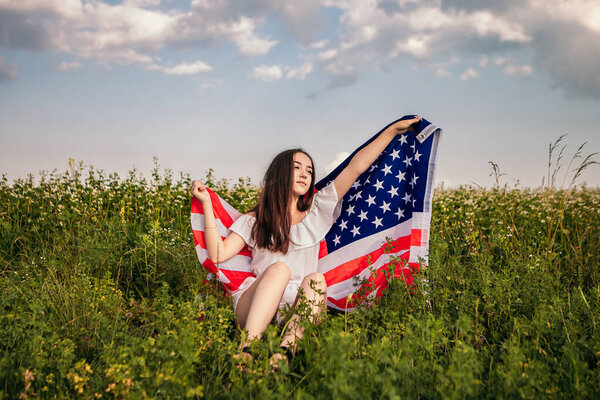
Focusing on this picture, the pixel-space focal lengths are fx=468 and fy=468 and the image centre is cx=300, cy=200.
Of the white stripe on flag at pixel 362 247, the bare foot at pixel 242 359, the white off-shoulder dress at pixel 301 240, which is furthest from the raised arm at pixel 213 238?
the bare foot at pixel 242 359

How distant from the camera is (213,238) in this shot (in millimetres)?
4188

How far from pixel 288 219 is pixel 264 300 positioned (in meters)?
1.05

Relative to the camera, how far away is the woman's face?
173 inches

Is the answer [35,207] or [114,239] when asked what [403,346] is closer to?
[114,239]

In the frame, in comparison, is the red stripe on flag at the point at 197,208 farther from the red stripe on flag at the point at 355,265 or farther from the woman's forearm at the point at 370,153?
the woman's forearm at the point at 370,153

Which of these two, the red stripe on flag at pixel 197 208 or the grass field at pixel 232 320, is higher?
the red stripe on flag at pixel 197 208

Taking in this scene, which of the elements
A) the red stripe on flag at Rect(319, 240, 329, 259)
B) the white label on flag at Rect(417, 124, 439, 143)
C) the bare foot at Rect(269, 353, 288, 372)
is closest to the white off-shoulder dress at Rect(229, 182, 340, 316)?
the red stripe on flag at Rect(319, 240, 329, 259)

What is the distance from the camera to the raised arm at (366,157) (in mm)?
4648

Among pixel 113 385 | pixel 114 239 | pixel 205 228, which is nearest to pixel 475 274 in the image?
pixel 205 228

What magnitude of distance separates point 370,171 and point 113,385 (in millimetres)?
3207

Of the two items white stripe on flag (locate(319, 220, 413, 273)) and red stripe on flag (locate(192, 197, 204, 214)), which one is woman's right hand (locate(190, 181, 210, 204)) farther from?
white stripe on flag (locate(319, 220, 413, 273))

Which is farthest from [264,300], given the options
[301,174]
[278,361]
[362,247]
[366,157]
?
[366,157]

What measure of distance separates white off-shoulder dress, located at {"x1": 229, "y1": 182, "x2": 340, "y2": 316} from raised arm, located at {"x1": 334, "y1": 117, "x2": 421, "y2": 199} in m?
A: 0.12

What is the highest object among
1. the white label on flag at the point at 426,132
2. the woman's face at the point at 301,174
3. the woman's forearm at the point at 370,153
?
the white label on flag at the point at 426,132
